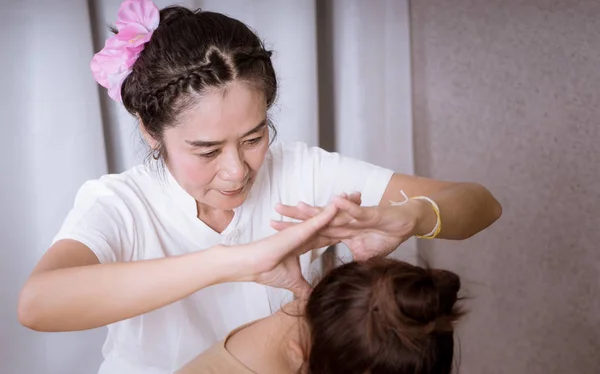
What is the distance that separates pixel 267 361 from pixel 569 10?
→ 4.67ft

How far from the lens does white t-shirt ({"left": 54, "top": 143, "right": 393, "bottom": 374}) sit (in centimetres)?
126

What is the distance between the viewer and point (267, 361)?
41.3 inches

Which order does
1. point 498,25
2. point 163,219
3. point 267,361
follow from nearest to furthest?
point 267,361
point 163,219
point 498,25

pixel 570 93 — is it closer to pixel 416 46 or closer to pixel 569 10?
pixel 569 10

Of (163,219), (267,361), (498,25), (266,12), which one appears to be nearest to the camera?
(267,361)

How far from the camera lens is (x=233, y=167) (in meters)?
1.17

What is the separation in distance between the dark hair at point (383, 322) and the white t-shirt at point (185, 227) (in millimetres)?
449

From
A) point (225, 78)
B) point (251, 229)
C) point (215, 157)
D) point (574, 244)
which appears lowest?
point (574, 244)

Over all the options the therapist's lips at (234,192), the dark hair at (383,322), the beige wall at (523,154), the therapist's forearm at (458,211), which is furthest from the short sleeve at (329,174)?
the beige wall at (523,154)

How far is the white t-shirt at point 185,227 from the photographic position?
49.8 inches

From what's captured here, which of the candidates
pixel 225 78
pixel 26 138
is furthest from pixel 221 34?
pixel 26 138

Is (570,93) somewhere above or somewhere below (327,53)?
below

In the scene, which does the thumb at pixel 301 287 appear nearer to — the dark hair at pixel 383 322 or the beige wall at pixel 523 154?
the dark hair at pixel 383 322

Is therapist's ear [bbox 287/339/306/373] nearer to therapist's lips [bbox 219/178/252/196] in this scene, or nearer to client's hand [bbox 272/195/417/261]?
client's hand [bbox 272/195/417/261]
